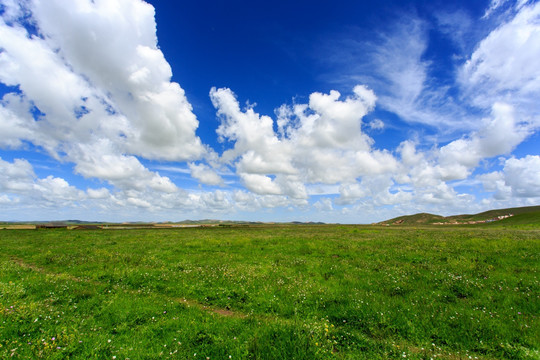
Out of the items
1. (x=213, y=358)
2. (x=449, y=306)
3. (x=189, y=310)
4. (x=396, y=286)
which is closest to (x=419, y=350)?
(x=449, y=306)

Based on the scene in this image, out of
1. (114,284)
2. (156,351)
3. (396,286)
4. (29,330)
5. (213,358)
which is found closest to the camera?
(213,358)

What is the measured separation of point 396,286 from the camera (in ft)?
39.2

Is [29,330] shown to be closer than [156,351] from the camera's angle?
No

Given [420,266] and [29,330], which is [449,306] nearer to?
[420,266]

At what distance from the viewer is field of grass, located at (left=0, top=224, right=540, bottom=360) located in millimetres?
6762

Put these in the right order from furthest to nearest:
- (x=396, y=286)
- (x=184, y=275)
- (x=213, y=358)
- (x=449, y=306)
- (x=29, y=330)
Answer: (x=184, y=275) → (x=396, y=286) → (x=449, y=306) → (x=29, y=330) → (x=213, y=358)

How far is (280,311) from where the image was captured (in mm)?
9984

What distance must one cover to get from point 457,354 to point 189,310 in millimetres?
9408

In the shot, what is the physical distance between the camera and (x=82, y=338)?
7191 millimetres

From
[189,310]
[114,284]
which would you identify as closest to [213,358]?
[189,310]

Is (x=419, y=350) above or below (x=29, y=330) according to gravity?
below

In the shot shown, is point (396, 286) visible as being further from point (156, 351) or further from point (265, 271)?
point (156, 351)

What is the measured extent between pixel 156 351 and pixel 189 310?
9.56 feet

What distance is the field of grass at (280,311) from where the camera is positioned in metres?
6.76
